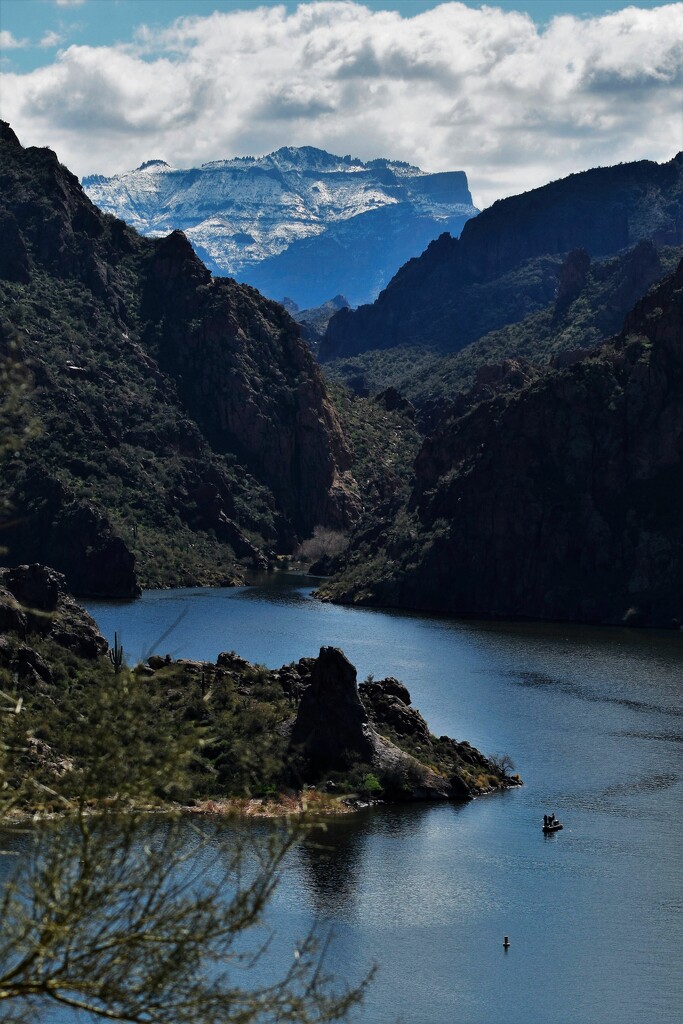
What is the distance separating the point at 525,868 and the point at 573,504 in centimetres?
11262

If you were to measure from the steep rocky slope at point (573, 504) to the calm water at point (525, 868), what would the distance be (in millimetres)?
42302

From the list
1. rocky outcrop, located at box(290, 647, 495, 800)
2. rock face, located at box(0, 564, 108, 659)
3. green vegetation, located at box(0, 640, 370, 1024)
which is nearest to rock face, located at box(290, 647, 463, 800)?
rocky outcrop, located at box(290, 647, 495, 800)

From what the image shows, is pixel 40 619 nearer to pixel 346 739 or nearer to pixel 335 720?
pixel 335 720

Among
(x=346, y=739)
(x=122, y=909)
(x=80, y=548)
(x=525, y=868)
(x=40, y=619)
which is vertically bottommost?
(x=525, y=868)

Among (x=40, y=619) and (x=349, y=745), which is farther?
(x=40, y=619)

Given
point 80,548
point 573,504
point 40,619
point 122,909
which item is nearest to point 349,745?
point 40,619

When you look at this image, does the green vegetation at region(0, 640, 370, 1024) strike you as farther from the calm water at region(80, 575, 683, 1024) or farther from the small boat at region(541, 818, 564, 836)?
the small boat at region(541, 818, 564, 836)

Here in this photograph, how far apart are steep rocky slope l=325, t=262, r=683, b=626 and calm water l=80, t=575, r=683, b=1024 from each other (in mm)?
42302

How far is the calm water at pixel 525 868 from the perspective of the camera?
205 ft

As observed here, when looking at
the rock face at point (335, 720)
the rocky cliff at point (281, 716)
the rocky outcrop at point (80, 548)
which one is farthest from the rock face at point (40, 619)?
the rocky outcrop at point (80, 548)

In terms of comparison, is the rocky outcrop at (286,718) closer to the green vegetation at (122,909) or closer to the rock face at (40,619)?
the rock face at (40,619)

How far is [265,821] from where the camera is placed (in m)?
80.5

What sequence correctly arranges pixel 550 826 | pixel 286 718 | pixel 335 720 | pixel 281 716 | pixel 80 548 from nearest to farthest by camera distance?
pixel 550 826 < pixel 335 720 < pixel 286 718 < pixel 281 716 < pixel 80 548

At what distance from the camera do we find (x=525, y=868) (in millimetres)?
77812
